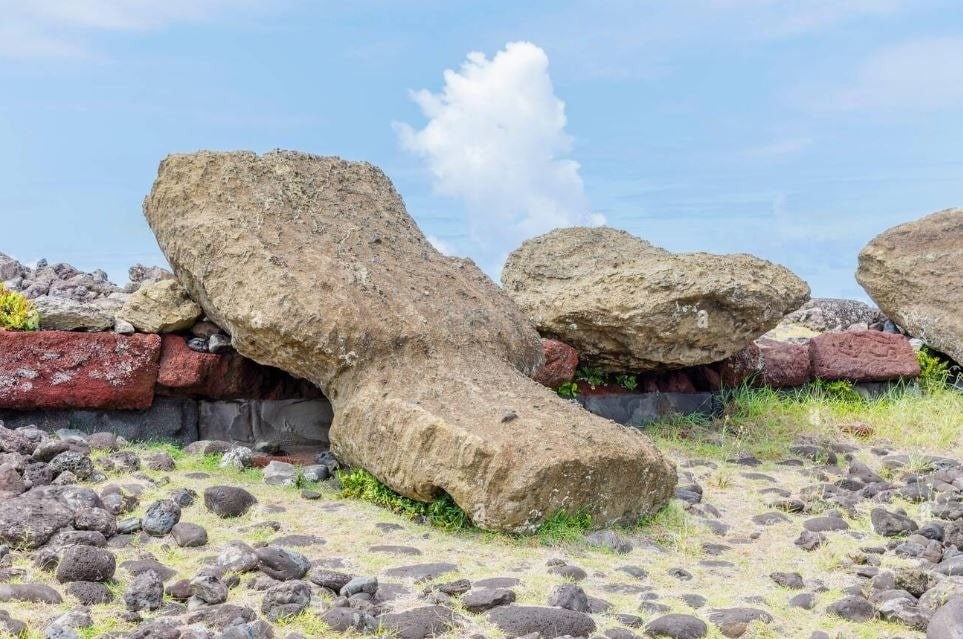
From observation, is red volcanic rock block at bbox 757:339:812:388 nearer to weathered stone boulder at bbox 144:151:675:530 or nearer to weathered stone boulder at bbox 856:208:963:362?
A: weathered stone boulder at bbox 856:208:963:362

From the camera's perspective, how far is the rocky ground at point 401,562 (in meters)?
4.20

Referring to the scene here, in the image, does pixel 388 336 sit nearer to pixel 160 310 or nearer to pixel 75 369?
pixel 160 310

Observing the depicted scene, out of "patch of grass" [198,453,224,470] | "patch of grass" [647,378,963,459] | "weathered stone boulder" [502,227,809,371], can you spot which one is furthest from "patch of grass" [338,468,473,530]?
"patch of grass" [647,378,963,459]

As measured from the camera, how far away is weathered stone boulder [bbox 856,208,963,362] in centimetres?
1074

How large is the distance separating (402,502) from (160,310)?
2.78 metres

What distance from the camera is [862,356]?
10.2 meters

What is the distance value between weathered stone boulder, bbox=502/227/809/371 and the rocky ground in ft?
5.66

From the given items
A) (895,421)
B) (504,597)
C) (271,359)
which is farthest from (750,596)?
(895,421)

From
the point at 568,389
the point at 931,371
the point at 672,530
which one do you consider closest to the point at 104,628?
the point at 672,530

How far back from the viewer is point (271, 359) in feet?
22.0

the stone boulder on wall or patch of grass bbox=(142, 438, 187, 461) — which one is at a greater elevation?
the stone boulder on wall

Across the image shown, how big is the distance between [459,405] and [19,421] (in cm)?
355

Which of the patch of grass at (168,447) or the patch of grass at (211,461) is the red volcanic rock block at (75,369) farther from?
the patch of grass at (211,461)

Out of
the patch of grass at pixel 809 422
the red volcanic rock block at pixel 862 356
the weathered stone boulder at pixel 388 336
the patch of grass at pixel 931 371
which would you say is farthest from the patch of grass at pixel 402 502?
the patch of grass at pixel 931 371
